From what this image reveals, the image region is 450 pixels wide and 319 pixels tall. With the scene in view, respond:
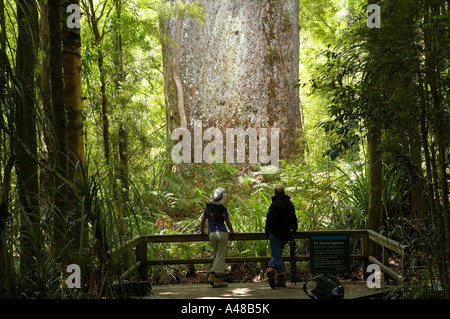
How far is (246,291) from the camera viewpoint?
6211 mm

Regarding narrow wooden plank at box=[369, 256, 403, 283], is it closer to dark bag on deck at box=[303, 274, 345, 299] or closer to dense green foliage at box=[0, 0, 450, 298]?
dense green foliage at box=[0, 0, 450, 298]

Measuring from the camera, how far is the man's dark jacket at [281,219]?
6562mm

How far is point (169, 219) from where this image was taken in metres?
8.80

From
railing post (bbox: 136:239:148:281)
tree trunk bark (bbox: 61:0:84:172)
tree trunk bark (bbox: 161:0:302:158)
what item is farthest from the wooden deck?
tree trunk bark (bbox: 161:0:302:158)

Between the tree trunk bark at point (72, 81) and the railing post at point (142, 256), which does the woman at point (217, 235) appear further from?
the tree trunk bark at point (72, 81)

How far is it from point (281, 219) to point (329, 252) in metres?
0.79

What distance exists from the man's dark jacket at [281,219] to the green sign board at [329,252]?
41 cm

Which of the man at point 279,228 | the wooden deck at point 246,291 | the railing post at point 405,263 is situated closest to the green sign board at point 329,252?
the wooden deck at point 246,291

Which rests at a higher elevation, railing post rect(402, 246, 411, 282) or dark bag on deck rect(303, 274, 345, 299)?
railing post rect(402, 246, 411, 282)

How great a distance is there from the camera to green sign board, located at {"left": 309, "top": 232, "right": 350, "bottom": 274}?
6.71 meters

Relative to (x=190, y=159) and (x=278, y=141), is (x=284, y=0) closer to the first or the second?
(x=278, y=141)

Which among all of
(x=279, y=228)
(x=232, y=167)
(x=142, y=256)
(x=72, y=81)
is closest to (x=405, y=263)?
(x=279, y=228)

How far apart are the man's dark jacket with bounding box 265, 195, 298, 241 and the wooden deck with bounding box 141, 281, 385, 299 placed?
69cm

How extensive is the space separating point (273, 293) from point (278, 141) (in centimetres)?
530
